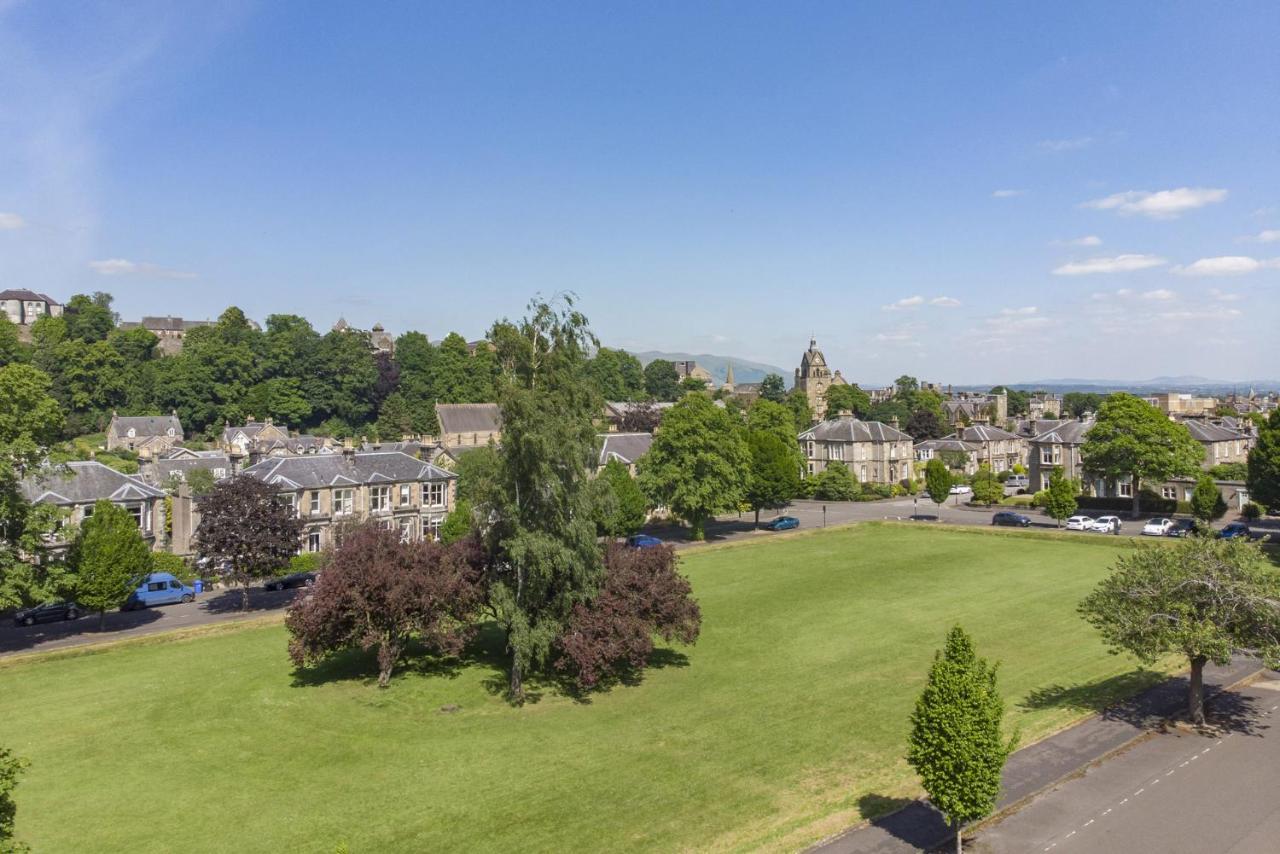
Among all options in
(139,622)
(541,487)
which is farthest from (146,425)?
(541,487)

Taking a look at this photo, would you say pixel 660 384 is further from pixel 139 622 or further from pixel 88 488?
pixel 139 622

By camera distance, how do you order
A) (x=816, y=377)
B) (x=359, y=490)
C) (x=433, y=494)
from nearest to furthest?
(x=359, y=490), (x=433, y=494), (x=816, y=377)

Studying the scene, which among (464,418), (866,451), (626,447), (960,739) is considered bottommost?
Result: (960,739)

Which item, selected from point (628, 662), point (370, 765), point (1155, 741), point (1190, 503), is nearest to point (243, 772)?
point (370, 765)

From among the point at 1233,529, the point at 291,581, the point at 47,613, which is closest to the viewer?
the point at 47,613

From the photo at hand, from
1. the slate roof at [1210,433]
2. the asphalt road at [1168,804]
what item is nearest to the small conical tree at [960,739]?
the asphalt road at [1168,804]

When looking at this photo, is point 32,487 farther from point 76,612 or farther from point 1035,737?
point 1035,737

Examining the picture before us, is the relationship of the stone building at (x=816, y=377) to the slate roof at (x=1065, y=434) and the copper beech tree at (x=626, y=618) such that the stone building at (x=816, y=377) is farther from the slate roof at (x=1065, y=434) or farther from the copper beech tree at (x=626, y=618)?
the copper beech tree at (x=626, y=618)
